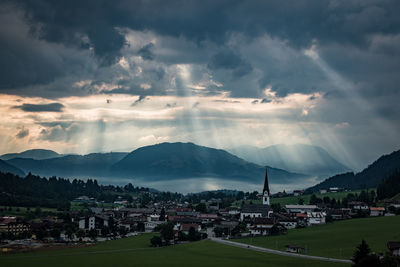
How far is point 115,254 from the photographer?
79.2 m

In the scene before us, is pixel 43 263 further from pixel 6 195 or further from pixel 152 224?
pixel 6 195

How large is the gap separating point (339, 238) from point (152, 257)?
1183 inches

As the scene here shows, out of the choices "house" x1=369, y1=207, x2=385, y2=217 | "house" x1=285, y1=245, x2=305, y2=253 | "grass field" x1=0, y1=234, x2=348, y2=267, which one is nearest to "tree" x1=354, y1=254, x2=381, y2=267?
"grass field" x1=0, y1=234, x2=348, y2=267

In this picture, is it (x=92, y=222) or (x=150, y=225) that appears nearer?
(x=92, y=222)

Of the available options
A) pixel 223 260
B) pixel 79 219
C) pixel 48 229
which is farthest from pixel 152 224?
pixel 223 260

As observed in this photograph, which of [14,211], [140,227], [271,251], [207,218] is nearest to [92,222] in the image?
[140,227]

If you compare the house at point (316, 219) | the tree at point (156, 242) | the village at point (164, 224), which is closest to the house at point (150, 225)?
the village at point (164, 224)

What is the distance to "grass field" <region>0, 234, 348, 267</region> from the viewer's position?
68.4 m

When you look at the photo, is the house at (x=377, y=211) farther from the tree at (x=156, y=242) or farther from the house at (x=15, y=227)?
the house at (x=15, y=227)

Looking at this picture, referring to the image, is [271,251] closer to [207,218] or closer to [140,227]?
[140,227]

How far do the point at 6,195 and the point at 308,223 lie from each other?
9923cm

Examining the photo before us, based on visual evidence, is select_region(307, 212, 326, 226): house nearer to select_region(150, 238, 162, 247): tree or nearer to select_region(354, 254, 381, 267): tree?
select_region(150, 238, 162, 247): tree

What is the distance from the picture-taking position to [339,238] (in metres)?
88.2

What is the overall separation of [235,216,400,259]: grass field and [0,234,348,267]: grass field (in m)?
7.14
